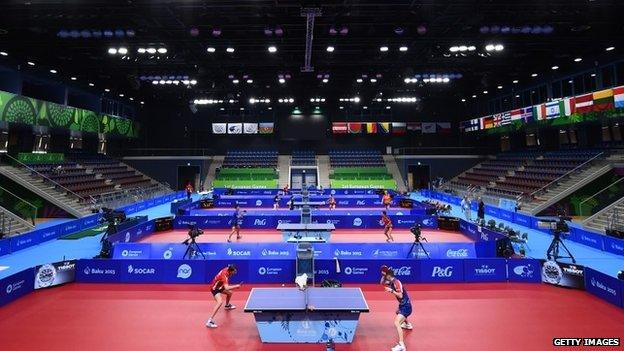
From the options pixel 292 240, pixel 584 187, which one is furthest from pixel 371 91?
pixel 292 240

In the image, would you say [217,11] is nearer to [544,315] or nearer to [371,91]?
[544,315]

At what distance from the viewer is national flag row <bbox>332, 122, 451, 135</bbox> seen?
4728 cm

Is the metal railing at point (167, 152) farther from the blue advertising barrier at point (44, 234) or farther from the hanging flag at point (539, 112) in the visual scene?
the hanging flag at point (539, 112)

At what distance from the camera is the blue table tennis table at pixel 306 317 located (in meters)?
7.32

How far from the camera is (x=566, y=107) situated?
1014 inches

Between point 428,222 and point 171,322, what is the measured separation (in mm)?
17064

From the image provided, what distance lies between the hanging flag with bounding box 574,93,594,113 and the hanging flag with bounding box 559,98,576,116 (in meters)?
0.32

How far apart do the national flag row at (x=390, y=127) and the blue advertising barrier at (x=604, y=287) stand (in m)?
37.6

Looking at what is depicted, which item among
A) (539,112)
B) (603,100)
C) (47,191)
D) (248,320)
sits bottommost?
(248,320)

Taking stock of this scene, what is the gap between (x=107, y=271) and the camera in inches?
468

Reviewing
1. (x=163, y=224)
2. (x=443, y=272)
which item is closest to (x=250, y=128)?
(x=163, y=224)

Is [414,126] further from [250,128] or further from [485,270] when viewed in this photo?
[485,270]

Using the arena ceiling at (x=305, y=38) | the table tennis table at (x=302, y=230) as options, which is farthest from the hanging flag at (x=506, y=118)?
the table tennis table at (x=302, y=230)

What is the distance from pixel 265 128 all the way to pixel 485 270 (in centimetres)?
3892
